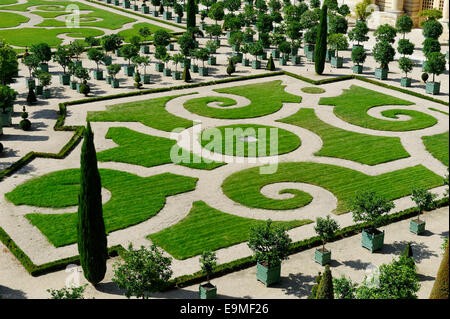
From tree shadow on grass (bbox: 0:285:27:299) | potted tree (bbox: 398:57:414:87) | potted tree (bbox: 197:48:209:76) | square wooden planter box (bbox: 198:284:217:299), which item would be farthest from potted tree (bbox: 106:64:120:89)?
square wooden planter box (bbox: 198:284:217:299)

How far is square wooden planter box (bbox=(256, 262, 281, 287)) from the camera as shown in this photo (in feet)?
128

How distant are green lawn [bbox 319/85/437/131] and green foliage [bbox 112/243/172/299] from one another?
35305 millimetres

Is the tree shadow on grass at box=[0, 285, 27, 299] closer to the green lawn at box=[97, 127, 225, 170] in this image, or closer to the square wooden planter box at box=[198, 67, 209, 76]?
the green lawn at box=[97, 127, 225, 170]

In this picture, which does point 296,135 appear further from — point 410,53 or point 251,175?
point 410,53

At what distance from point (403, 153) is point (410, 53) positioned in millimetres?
32206

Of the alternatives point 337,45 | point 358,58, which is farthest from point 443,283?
point 337,45

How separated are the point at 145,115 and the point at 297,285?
33862 mm

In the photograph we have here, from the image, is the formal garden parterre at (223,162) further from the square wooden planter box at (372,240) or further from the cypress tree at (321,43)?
the cypress tree at (321,43)

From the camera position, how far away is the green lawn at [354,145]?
5806cm

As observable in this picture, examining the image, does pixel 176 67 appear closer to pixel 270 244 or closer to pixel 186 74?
pixel 186 74

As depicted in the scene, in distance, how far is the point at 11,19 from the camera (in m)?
119

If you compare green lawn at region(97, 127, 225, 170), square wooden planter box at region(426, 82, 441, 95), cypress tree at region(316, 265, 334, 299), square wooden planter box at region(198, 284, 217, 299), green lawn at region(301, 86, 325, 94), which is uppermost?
square wooden planter box at region(426, 82, 441, 95)

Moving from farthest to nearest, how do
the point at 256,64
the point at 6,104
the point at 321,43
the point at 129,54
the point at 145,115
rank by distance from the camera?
1. the point at 256,64
2. the point at 129,54
3. the point at 321,43
4. the point at 145,115
5. the point at 6,104
